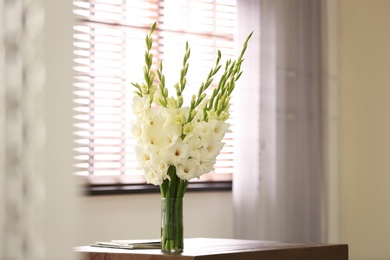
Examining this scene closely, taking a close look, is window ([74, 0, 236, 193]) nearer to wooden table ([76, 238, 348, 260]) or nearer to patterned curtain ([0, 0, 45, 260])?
wooden table ([76, 238, 348, 260])

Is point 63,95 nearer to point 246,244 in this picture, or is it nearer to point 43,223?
point 43,223

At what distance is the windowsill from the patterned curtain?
3.68 metres

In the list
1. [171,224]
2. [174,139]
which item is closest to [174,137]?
[174,139]

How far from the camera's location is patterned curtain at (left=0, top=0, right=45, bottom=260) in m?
0.31

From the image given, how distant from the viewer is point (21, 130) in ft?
1.06

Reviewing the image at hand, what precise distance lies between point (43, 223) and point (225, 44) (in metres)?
4.59

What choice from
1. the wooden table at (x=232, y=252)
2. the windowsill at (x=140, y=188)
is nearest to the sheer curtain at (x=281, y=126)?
the windowsill at (x=140, y=188)

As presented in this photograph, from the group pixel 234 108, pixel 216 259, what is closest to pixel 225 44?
pixel 234 108

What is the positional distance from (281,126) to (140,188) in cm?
107

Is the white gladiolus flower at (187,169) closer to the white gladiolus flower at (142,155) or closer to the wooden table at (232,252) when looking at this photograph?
the white gladiolus flower at (142,155)

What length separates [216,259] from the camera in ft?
7.46

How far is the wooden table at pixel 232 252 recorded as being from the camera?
229 cm

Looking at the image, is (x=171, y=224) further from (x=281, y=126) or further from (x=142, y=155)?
(x=281, y=126)

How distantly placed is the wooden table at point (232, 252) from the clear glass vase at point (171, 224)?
37 mm
